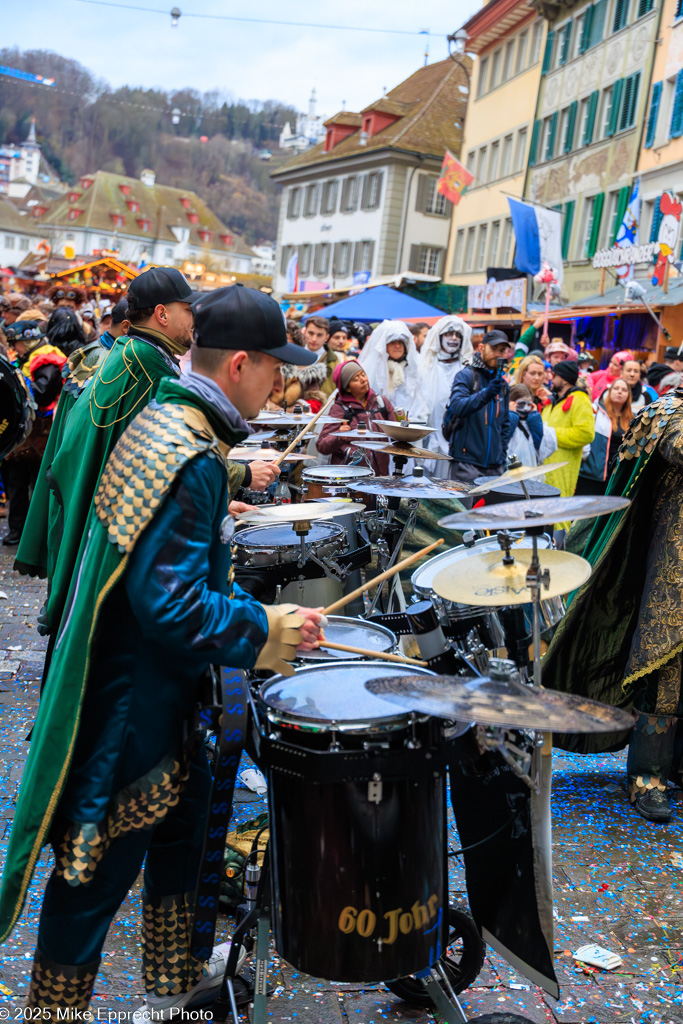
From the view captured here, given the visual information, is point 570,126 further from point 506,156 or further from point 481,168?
point 481,168

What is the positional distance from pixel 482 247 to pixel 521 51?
581 centimetres

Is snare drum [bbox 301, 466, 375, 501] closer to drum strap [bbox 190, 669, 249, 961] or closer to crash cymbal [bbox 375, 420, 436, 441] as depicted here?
crash cymbal [bbox 375, 420, 436, 441]

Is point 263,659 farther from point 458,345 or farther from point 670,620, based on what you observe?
point 458,345

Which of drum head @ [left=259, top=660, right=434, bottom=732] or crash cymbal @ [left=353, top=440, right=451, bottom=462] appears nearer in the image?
drum head @ [left=259, top=660, right=434, bottom=732]

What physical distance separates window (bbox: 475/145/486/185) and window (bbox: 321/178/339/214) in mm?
12143

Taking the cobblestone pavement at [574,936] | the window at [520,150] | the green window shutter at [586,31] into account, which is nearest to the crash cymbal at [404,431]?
the cobblestone pavement at [574,936]

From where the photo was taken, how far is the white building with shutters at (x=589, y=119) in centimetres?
2205

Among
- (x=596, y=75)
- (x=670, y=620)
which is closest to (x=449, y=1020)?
(x=670, y=620)

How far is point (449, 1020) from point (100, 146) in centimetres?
13105

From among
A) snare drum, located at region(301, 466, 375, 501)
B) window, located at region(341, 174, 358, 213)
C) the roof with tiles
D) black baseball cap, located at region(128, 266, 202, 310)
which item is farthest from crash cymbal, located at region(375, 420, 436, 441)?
window, located at region(341, 174, 358, 213)

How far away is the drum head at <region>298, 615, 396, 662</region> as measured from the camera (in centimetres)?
276

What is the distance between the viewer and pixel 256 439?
20.7ft

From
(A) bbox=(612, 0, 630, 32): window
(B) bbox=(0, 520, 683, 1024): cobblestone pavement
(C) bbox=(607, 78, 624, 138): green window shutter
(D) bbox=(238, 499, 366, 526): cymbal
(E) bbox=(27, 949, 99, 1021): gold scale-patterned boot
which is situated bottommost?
(B) bbox=(0, 520, 683, 1024): cobblestone pavement

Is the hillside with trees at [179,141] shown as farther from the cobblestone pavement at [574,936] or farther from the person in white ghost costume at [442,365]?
the cobblestone pavement at [574,936]
